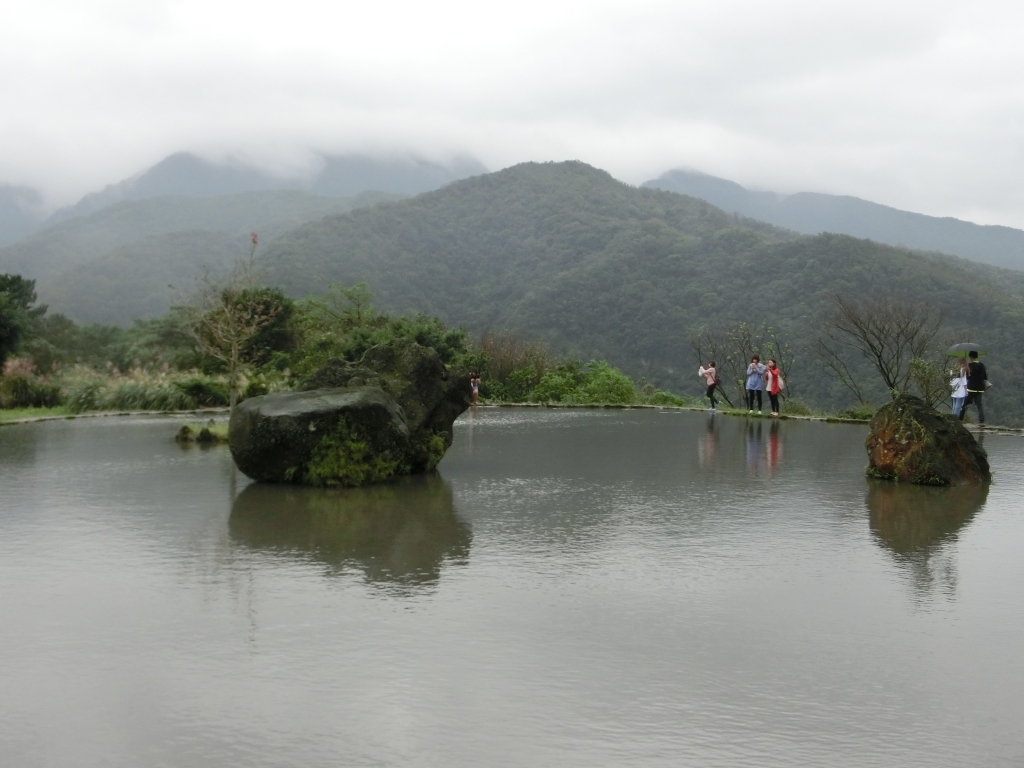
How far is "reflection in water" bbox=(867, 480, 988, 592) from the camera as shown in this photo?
7.02m

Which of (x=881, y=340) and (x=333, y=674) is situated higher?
(x=881, y=340)

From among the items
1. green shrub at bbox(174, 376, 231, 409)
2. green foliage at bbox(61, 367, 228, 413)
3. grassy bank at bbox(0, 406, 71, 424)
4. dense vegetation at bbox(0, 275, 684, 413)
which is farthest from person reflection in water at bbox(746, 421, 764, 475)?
grassy bank at bbox(0, 406, 71, 424)

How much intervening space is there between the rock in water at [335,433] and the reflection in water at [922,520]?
4.86 m

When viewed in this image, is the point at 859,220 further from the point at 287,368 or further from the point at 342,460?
the point at 342,460

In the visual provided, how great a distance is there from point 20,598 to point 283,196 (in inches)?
5634

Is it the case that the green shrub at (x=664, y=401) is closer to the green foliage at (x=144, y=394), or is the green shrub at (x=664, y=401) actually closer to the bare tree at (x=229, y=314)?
the bare tree at (x=229, y=314)

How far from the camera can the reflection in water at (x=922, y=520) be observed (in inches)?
276

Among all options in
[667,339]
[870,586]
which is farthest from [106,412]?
[667,339]

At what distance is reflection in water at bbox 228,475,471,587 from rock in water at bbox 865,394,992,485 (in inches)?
191

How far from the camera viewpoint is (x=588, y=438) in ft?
53.9

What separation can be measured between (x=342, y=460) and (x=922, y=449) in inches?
241

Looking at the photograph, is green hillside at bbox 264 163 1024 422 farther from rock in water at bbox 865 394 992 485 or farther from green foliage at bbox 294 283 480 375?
rock in water at bbox 865 394 992 485

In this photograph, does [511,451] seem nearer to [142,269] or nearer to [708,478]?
[708,478]

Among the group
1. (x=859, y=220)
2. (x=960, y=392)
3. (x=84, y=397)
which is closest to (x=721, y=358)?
(x=960, y=392)
